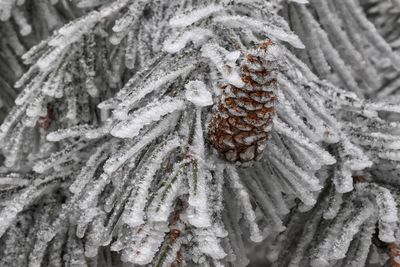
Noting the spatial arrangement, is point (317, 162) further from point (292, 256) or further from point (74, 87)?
point (74, 87)

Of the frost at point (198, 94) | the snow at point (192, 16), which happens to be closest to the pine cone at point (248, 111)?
the frost at point (198, 94)

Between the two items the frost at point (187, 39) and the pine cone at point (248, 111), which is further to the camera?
the frost at point (187, 39)

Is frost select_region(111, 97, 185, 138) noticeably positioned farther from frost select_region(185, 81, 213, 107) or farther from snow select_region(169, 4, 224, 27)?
snow select_region(169, 4, 224, 27)

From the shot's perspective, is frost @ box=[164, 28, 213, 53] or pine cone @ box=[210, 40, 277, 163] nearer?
pine cone @ box=[210, 40, 277, 163]

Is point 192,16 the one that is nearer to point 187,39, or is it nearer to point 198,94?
point 187,39

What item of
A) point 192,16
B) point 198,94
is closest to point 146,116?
point 198,94

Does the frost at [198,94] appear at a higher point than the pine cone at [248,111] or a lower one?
higher

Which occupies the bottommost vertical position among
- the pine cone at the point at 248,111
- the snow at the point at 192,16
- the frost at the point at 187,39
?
the pine cone at the point at 248,111

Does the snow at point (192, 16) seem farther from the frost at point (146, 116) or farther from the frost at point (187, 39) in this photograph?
the frost at point (146, 116)

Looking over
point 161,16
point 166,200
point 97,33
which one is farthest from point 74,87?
point 166,200

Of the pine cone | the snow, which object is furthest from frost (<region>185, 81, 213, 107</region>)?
the snow
